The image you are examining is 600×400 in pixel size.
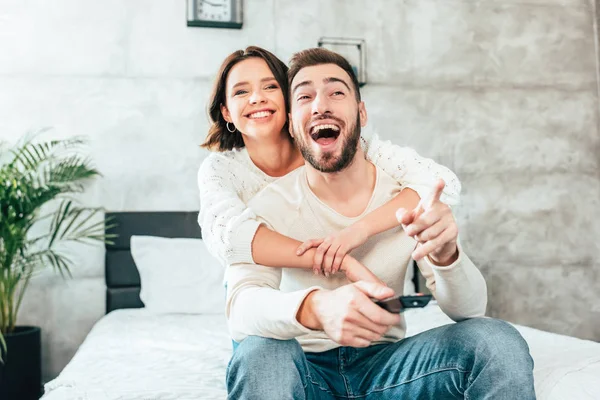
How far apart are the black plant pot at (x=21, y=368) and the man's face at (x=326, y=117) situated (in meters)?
1.89

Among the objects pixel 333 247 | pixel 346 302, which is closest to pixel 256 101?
pixel 333 247

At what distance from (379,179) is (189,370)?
0.84 meters

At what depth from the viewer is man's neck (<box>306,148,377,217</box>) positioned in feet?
5.38

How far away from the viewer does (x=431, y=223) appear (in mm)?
1152

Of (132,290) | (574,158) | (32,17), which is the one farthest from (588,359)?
(32,17)

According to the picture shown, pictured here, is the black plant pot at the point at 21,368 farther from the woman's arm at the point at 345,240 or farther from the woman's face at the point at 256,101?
the woman's arm at the point at 345,240

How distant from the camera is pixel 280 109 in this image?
6.27ft

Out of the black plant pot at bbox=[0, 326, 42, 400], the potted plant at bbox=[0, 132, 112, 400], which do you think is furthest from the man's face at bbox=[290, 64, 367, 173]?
the black plant pot at bbox=[0, 326, 42, 400]

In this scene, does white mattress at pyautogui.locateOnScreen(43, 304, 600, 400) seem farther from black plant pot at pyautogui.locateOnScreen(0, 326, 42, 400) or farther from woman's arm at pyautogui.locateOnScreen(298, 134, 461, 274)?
woman's arm at pyautogui.locateOnScreen(298, 134, 461, 274)

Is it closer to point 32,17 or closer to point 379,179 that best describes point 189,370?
point 379,179

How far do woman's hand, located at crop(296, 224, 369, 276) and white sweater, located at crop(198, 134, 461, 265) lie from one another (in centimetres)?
17

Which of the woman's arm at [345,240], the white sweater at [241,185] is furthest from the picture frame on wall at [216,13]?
the woman's arm at [345,240]

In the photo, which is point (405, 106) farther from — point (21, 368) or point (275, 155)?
point (21, 368)

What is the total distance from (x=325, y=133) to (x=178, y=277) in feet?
5.23
